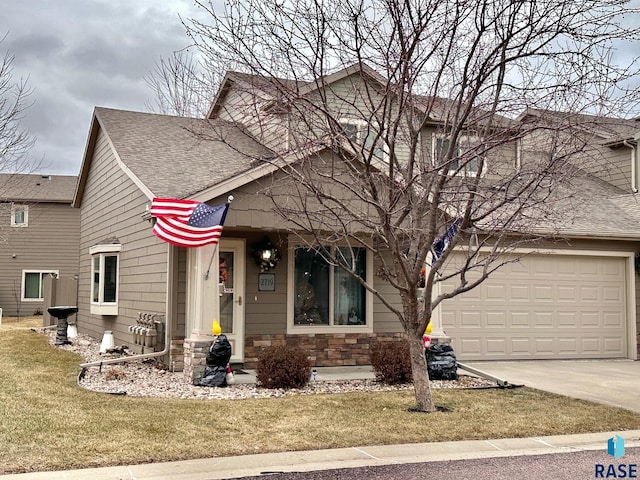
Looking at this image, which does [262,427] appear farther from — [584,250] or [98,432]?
[584,250]

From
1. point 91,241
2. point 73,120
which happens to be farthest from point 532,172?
point 73,120

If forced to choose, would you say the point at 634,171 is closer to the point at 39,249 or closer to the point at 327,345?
the point at 327,345

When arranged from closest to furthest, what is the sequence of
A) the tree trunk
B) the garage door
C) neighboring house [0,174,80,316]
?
1. the tree trunk
2. the garage door
3. neighboring house [0,174,80,316]

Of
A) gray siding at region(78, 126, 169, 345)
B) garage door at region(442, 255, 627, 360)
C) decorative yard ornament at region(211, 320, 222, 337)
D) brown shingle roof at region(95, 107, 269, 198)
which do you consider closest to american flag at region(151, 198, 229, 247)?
brown shingle roof at region(95, 107, 269, 198)

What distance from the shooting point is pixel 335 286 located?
498 inches

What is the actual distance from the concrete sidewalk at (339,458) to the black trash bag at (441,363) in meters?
3.79

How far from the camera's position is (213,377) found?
33.0 feet

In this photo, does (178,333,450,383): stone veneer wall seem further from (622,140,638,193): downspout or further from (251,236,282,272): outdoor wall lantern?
(622,140,638,193): downspout

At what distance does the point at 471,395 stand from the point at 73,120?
1931cm

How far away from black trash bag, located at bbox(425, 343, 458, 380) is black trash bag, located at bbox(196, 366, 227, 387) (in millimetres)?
3481

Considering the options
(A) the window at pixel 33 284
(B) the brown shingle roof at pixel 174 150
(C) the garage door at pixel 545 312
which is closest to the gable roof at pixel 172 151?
(B) the brown shingle roof at pixel 174 150

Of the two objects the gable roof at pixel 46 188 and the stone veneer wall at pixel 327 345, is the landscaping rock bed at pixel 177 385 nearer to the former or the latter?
the stone veneer wall at pixel 327 345

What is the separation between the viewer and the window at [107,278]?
596 inches

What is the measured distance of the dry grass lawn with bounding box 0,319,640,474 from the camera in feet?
21.0
